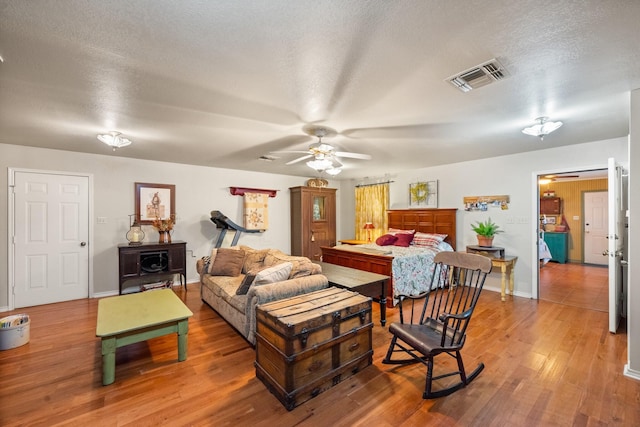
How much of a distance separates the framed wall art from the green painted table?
2.24 m

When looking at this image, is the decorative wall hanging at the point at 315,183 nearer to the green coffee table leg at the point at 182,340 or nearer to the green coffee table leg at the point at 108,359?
the green coffee table leg at the point at 182,340

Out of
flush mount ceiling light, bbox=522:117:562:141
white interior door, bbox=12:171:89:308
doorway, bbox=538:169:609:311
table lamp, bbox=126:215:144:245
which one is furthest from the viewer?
doorway, bbox=538:169:609:311

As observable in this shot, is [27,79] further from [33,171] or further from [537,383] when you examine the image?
[537,383]

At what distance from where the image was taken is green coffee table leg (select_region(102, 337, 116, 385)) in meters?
2.19

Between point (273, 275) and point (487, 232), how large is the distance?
151 inches

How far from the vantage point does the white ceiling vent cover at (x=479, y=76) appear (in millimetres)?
1877

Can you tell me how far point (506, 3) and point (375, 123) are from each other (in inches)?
66.6

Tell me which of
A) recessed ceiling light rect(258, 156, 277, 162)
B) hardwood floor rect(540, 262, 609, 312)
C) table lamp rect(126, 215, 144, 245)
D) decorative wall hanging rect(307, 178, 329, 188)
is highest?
recessed ceiling light rect(258, 156, 277, 162)

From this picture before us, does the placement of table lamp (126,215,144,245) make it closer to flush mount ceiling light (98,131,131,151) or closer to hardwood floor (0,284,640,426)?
hardwood floor (0,284,640,426)

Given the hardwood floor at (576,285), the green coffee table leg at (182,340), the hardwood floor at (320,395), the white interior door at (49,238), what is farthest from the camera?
the hardwood floor at (576,285)

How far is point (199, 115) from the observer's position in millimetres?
2768

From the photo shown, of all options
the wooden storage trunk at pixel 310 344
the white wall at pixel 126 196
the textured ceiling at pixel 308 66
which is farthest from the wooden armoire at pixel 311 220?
the wooden storage trunk at pixel 310 344

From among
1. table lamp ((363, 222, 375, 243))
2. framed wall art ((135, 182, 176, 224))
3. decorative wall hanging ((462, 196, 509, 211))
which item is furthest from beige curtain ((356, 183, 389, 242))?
framed wall art ((135, 182, 176, 224))

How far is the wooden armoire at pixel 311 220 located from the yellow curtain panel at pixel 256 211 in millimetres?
729
